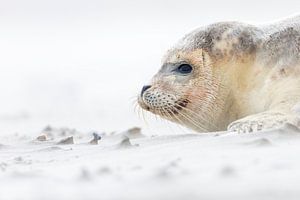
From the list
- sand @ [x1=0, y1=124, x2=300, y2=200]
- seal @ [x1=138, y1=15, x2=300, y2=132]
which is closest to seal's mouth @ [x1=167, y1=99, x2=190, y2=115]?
seal @ [x1=138, y1=15, x2=300, y2=132]

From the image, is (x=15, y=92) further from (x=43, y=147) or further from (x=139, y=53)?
(x=43, y=147)

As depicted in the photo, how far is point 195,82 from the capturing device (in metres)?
6.97

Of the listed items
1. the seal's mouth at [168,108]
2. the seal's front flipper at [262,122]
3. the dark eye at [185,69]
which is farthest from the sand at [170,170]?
the dark eye at [185,69]

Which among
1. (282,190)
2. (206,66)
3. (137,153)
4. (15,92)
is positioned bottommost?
(282,190)

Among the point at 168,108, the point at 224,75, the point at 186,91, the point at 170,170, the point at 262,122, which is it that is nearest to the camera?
the point at 170,170

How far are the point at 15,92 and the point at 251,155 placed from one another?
10394mm

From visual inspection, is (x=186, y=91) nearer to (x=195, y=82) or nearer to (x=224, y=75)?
(x=195, y=82)

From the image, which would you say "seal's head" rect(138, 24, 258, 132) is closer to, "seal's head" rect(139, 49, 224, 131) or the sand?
"seal's head" rect(139, 49, 224, 131)

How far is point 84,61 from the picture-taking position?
55.3 ft

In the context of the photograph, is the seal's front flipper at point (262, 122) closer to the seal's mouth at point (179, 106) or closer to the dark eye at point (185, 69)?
the seal's mouth at point (179, 106)

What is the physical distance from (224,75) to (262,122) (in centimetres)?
140

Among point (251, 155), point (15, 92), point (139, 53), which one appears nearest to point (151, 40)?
point (139, 53)

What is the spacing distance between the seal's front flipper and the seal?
774 mm

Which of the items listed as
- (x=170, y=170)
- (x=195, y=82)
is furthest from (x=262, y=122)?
(x=170, y=170)
